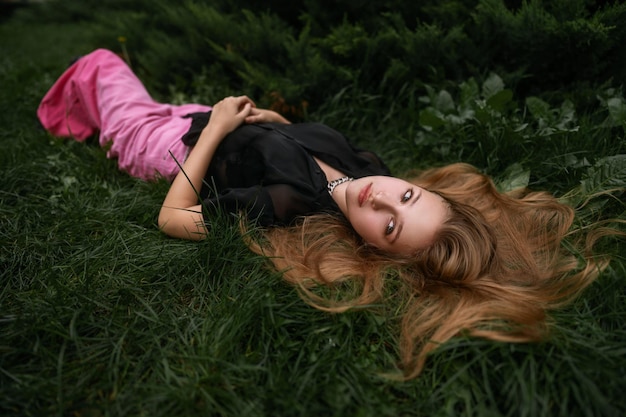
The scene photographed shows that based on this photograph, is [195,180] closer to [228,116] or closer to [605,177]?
[228,116]

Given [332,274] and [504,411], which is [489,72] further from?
[504,411]

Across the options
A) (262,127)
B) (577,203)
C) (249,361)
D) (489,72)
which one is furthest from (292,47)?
(249,361)

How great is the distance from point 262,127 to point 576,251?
1.80 m

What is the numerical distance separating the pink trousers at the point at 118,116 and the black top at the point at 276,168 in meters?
0.20

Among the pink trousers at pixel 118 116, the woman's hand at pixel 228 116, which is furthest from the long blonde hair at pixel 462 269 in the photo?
the pink trousers at pixel 118 116

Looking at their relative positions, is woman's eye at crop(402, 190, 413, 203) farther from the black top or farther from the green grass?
the green grass

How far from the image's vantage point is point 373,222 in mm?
2180

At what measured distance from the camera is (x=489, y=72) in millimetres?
3152

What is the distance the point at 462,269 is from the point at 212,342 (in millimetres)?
1177

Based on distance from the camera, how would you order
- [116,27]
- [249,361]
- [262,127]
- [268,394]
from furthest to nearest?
[116,27], [262,127], [249,361], [268,394]

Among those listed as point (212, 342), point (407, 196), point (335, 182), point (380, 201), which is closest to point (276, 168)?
point (335, 182)

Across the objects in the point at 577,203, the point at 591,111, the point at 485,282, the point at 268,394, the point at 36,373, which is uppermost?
the point at 591,111

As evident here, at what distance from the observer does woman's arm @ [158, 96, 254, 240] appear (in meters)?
2.26

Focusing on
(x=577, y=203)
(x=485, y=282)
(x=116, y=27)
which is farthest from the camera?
(x=116, y=27)
